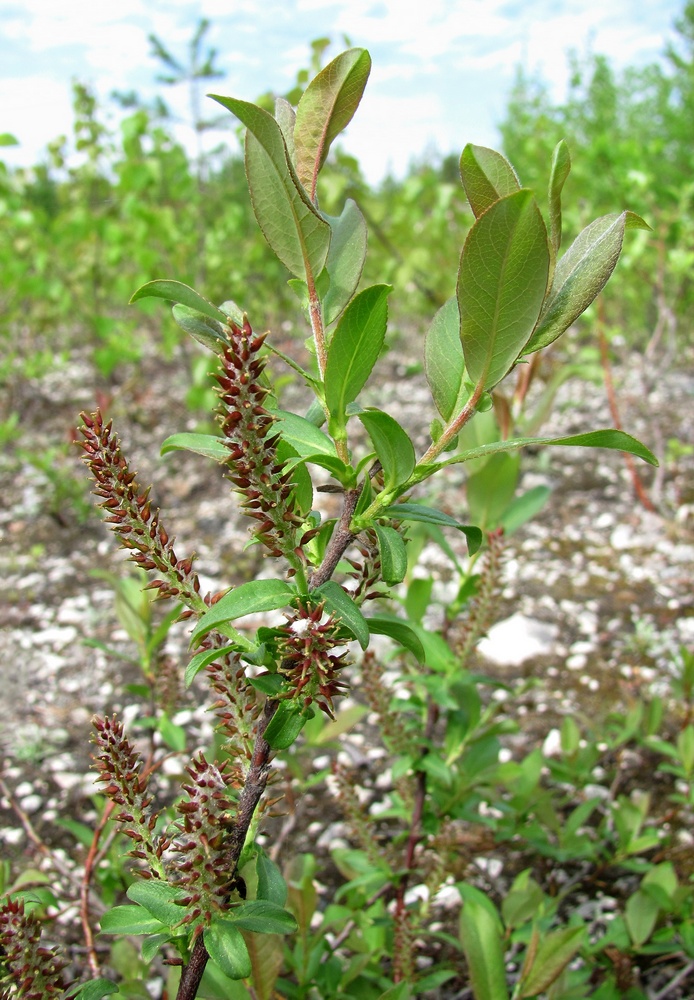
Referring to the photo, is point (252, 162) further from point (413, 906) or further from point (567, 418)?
point (567, 418)

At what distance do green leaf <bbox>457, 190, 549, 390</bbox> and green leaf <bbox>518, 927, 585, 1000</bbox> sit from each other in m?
0.87

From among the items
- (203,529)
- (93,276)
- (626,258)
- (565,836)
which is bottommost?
(565,836)

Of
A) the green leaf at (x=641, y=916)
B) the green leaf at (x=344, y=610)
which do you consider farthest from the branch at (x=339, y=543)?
the green leaf at (x=641, y=916)

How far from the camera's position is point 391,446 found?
68cm

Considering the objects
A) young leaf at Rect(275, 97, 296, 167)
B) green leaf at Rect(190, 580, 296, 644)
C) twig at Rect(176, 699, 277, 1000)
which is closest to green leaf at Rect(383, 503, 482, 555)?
green leaf at Rect(190, 580, 296, 644)

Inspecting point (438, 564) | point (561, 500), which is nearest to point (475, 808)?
point (438, 564)

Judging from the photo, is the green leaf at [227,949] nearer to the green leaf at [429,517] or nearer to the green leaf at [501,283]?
the green leaf at [429,517]

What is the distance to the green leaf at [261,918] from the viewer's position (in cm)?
74

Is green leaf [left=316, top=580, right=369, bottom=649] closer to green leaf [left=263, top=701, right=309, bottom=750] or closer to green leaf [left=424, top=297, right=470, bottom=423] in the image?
green leaf [left=263, top=701, right=309, bottom=750]

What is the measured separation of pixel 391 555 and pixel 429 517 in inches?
1.9

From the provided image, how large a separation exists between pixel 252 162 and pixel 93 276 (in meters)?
5.18

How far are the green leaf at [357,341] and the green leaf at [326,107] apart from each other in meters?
0.16

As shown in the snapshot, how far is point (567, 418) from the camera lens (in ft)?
15.9

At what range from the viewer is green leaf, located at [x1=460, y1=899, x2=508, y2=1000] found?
111 cm
